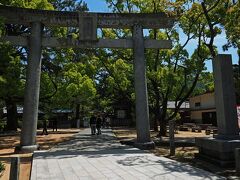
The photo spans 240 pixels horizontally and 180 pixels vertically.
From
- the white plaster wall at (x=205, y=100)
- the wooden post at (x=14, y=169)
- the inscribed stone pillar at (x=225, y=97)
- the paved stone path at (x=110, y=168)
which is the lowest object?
the paved stone path at (x=110, y=168)

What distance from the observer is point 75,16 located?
50.7 ft

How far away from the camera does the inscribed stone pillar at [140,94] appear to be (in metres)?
15.0

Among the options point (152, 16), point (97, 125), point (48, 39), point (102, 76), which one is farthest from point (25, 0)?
point (102, 76)

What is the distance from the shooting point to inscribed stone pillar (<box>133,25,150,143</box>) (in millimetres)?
15008

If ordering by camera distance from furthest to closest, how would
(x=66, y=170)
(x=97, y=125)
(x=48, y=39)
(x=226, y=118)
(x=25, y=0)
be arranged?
(x=97, y=125) < (x=25, y=0) < (x=48, y=39) < (x=226, y=118) < (x=66, y=170)

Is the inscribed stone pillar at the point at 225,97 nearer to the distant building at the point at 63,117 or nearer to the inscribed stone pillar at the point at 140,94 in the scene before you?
the inscribed stone pillar at the point at 140,94

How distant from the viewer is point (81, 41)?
15.2 metres

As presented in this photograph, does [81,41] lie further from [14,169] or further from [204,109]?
[204,109]

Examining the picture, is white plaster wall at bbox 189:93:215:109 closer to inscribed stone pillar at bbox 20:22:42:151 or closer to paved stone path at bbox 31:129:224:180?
inscribed stone pillar at bbox 20:22:42:151

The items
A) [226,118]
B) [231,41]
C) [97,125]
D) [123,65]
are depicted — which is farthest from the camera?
[97,125]

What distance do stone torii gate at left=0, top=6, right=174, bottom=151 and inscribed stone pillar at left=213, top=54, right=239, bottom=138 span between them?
5075 millimetres

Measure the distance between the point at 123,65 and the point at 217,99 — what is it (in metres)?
14.3

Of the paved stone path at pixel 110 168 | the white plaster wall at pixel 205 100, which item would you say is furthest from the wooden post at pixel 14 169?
the white plaster wall at pixel 205 100

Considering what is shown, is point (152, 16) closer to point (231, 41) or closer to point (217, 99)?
point (231, 41)
